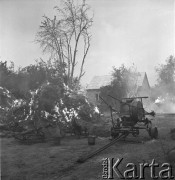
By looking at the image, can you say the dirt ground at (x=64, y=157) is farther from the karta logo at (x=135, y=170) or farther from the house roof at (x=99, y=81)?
the house roof at (x=99, y=81)

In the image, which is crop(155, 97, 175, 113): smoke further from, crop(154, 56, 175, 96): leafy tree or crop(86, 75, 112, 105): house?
crop(86, 75, 112, 105): house

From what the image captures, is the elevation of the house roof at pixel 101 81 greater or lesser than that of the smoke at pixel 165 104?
greater

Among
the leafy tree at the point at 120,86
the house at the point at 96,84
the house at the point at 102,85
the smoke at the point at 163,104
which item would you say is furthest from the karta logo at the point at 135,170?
the house at the point at 96,84

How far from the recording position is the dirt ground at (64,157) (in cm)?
719

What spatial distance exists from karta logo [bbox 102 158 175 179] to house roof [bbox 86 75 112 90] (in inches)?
1537

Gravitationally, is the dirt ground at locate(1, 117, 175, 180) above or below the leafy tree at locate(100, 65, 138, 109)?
below

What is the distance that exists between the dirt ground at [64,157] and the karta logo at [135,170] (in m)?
0.18

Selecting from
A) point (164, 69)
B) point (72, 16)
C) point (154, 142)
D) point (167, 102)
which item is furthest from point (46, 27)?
point (164, 69)

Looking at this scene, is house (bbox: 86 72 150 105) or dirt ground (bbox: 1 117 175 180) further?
house (bbox: 86 72 150 105)

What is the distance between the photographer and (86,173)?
23.4ft

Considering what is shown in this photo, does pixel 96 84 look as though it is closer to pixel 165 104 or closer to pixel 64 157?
pixel 165 104

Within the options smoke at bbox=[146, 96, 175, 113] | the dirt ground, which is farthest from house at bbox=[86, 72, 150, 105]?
the dirt ground

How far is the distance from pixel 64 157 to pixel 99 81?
39841mm

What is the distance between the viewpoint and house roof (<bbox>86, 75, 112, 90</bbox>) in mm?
47188
